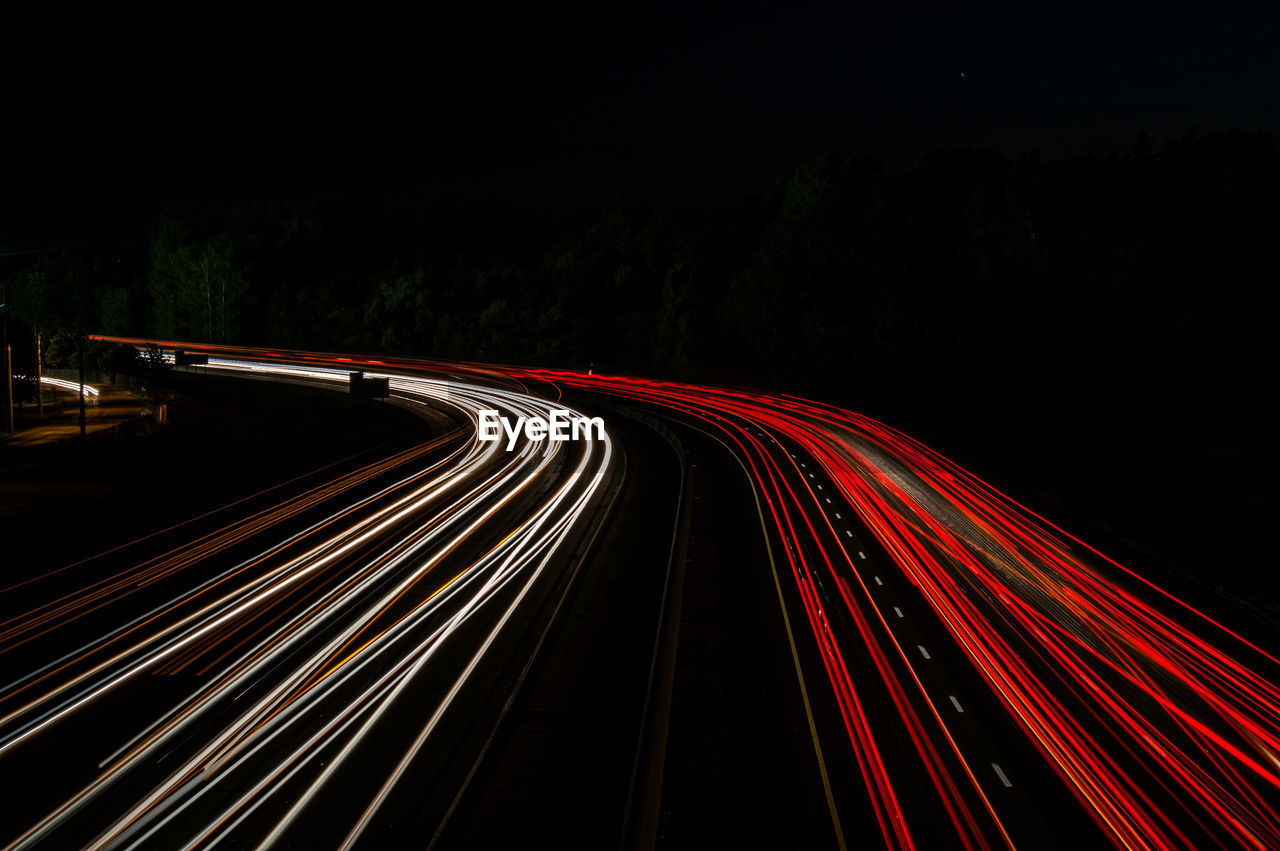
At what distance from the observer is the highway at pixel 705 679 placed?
11.2m

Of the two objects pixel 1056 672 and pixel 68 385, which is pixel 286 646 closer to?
pixel 1056 672

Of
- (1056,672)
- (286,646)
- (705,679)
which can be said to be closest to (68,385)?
(286,646)

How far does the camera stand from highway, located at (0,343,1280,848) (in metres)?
11.2

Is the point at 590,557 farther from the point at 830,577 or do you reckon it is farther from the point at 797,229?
the point at 797,229

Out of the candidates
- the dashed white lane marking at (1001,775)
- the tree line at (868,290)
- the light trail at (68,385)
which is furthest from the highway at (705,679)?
the light trail at (68,385)

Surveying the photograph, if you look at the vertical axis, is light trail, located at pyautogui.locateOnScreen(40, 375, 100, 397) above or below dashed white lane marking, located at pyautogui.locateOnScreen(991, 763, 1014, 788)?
below

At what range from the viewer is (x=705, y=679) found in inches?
606

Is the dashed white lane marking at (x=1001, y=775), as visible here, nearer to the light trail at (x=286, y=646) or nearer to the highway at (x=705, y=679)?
the highway at (x=705, y=679)

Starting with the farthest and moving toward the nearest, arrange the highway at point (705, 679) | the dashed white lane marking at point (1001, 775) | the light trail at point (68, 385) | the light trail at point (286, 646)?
1. the light trail at point (68, 385)
2. the dashed white lane marking at point (1001, 775)
3. the light trail at point (286, 646)
4. the highway at point (705, 679)

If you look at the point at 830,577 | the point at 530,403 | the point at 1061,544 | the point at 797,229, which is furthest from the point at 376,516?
the point at 797,229

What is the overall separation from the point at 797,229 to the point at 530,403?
84.1ft

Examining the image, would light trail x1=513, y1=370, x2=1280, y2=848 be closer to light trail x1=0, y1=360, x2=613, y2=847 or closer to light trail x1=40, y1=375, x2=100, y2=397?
light trail x1=0, y1=360, x2=613, y2=847

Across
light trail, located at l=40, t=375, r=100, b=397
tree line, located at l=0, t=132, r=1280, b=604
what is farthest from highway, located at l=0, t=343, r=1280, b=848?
light trail, located at l=40, t=375, r=100, b=397

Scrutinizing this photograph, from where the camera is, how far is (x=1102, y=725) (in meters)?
13.5
